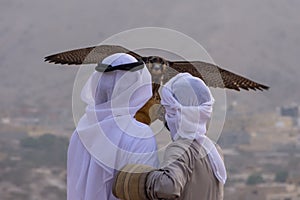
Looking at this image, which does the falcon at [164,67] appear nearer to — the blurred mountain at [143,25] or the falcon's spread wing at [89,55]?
the falcon's spread wing at [89,55]

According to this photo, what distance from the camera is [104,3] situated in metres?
31.1

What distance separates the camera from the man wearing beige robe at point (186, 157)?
6.25ft

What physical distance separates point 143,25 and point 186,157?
24.9 m

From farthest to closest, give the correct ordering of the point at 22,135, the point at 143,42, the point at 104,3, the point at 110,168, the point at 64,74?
the point at 104,3 → the point at 64,74 → the point at 22,135 → the point at 143,42 → the point at 110,168

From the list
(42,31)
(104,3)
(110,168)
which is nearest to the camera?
(110,168)

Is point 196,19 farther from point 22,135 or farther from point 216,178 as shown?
point 216,178

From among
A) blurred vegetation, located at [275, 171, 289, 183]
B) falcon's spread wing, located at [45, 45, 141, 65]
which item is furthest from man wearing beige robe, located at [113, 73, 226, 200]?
blurred vegetation, located at [275, 171, 289, 183]

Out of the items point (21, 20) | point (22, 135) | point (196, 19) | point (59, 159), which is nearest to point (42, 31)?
point (21, 20)

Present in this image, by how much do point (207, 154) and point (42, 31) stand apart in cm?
2759

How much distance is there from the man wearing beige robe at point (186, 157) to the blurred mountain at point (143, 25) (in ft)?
69.4

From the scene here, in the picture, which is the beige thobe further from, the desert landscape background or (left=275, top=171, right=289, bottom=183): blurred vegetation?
(left=275, top=171, right=289, bottom=183): blurred vegetation

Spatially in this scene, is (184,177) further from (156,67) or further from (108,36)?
(108,36)

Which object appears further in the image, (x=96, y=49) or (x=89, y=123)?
(x=96, y=49)

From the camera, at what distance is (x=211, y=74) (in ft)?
8.02
